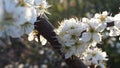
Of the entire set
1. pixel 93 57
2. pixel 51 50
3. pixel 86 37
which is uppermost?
pixel 86 37

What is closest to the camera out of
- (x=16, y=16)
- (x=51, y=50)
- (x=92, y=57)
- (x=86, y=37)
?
(x=16, y=16)

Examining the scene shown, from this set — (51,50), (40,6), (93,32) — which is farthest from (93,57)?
(51,50)

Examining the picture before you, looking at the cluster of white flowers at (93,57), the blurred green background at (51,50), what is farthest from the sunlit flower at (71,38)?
the blurred green background at (51,50)

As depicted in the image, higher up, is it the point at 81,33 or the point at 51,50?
the point at 81,33

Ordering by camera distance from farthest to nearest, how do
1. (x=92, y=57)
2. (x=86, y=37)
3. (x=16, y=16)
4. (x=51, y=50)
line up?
(x=51, y=50) < (x=92, y=57) < (x=86, y=37) < (x=16, y=16)

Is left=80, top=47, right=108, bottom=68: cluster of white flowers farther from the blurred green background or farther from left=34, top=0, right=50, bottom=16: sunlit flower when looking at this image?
the blurred green background

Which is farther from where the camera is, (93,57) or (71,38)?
(93,57)

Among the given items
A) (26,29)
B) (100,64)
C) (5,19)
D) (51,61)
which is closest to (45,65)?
(51,61)

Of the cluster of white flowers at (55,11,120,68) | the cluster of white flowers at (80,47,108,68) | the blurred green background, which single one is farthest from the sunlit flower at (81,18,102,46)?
the blurred green background

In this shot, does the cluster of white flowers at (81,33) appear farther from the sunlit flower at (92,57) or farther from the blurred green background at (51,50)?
the blurred green background at (51,50)

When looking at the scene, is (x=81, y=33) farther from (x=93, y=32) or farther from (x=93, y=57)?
(x=93, y=57)
